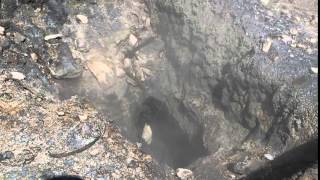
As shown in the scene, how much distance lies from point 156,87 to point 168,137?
54 centimetres

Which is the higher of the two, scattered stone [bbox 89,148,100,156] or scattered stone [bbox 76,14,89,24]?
scattered stone [bbox 76,14,89,24]

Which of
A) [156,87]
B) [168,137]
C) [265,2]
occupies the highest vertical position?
[265,2]

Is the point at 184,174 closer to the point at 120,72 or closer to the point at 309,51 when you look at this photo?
the point at 120,72

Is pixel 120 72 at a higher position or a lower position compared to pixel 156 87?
higher

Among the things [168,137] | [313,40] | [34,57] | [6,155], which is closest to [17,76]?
[34,57]

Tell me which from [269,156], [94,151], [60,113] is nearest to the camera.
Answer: [94,151]

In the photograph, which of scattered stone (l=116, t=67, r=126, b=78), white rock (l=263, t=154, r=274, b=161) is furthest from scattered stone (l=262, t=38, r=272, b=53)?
scattered stone (l=116, t=67, r=126, b=78)

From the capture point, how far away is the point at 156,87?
434cm

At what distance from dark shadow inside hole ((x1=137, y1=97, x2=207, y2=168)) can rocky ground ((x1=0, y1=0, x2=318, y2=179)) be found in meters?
0.01

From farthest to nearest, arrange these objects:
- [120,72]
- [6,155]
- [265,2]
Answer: [120,72] < [265,2] < [6,155]

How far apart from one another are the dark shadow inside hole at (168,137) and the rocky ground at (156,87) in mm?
11

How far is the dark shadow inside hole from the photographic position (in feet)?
13.6

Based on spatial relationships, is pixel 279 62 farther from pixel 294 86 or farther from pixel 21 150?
pixel 21 150

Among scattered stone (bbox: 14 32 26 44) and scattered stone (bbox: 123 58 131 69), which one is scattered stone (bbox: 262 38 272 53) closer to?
scattered stone (bbox: 123 58 131 69)
